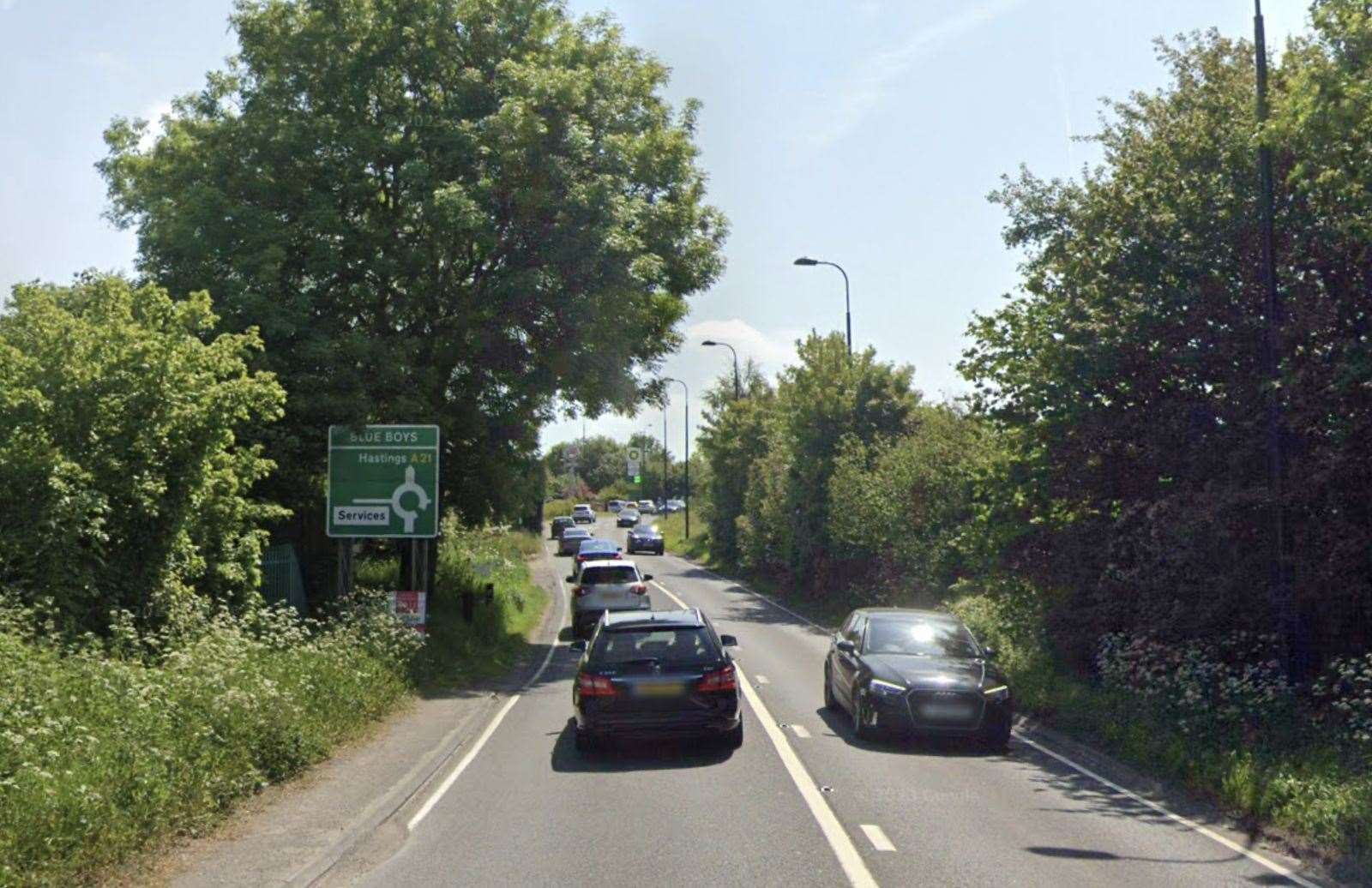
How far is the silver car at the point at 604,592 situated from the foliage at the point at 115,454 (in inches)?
477

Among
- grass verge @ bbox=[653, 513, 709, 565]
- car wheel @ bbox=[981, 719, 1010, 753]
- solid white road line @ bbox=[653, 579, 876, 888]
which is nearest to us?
solid white road line @ bbox=[653, 579, 876, 888]

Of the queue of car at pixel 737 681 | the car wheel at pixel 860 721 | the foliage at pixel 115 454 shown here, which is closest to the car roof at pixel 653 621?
the queue of car at pixel 737 681

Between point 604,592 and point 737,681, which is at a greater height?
point 604,592

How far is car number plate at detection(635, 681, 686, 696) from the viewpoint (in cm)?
1295

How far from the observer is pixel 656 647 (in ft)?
44.0

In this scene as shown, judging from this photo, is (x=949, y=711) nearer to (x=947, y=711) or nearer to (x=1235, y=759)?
(x=947, y=711)

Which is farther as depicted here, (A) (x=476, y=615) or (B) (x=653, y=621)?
(A) (x=476, y=615)

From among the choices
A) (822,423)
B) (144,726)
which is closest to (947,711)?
(144,726)

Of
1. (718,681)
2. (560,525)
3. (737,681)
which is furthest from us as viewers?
(560,525)

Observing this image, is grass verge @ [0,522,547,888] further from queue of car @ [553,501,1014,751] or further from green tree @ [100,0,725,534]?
green tree @ [100,0,725,534]

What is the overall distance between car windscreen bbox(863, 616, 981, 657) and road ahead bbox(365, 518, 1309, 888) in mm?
1085

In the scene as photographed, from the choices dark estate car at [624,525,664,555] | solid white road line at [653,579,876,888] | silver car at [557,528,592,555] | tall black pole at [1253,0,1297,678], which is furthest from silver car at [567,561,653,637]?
dark estate car at [624,525,664,555]

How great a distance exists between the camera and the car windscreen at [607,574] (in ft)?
92.5

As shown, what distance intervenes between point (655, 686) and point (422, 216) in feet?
43.2
